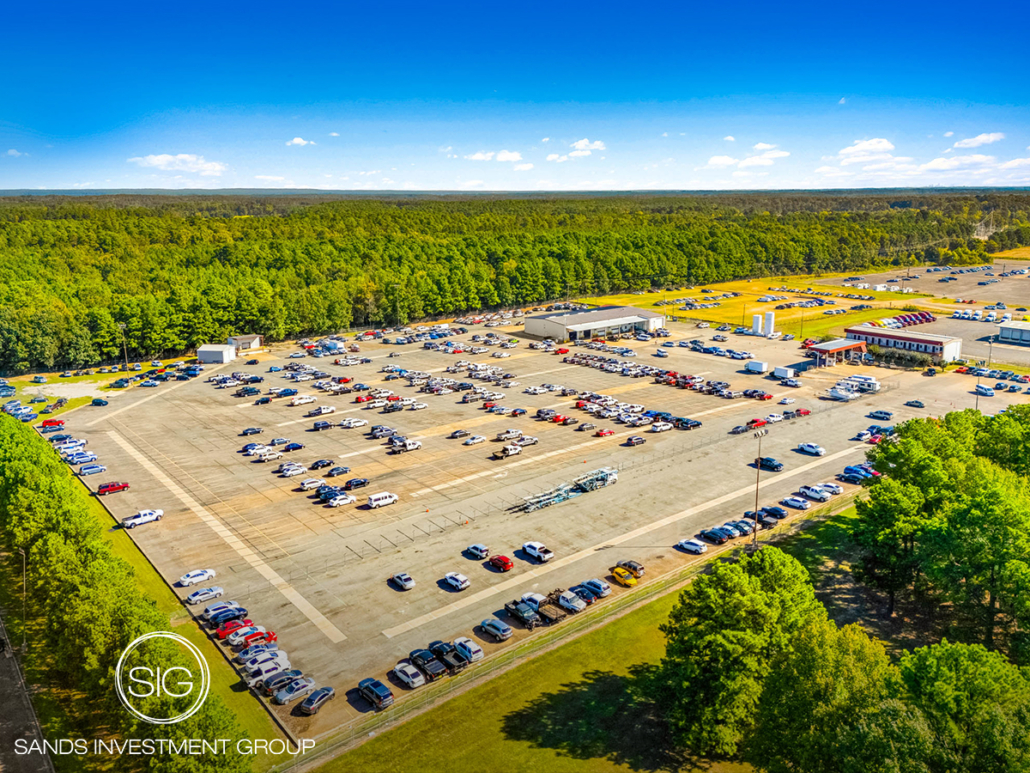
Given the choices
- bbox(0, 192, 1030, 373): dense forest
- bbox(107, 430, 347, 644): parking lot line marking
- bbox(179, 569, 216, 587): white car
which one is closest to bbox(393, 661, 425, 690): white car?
bbox(107, 430, 347, 644): parking lot line marking

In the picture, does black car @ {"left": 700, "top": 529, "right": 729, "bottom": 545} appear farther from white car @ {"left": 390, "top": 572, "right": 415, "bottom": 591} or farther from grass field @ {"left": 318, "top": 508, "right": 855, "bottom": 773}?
white car @ {"left": 390, "top": 572, "right": 415, "bottom": 591}

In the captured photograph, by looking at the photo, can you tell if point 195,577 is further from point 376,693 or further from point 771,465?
point 771,465

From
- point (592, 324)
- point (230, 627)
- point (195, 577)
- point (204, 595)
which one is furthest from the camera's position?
point (592, 324)

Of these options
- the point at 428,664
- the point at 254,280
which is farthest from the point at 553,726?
the point at 254,280

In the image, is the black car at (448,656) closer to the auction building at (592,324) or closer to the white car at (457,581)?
the white car at (457,581)

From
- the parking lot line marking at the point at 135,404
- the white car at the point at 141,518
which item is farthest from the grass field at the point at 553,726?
the parking lot line marking at the point at 135,404
